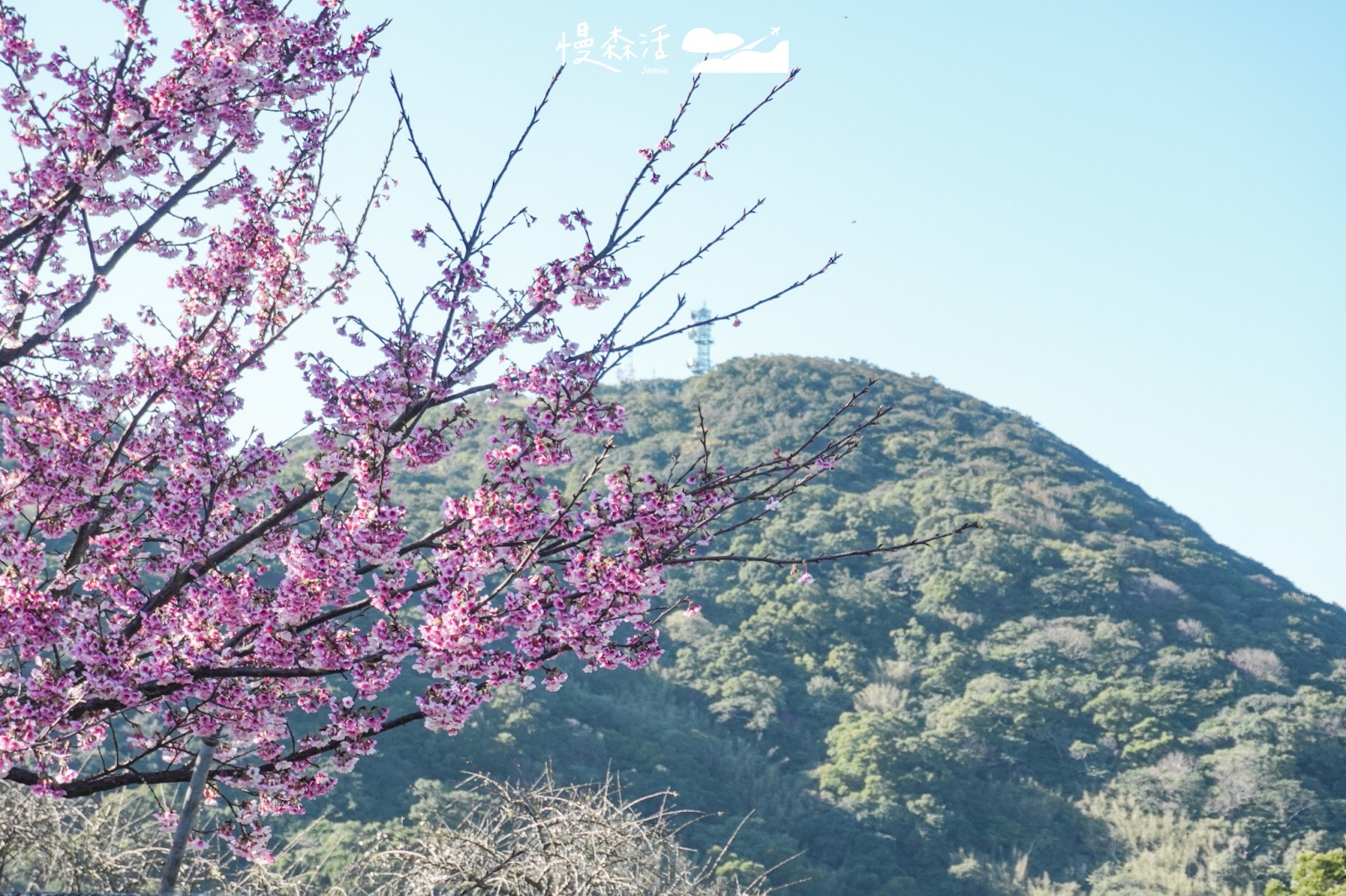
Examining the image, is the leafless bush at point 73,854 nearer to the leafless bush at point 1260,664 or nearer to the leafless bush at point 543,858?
the leafless bush at point 543,858

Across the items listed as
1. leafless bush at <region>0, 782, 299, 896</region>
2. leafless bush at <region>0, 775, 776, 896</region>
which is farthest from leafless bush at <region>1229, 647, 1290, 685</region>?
leafless bush at <region>0, 782, 299, 896</region>

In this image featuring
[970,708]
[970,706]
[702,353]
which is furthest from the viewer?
[702,353]

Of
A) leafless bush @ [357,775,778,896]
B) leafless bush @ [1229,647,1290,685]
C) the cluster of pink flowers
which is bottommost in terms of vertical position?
leafless bush @ [357,775,778,896]

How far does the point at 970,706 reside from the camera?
24.7 metres

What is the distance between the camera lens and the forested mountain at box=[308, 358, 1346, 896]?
68.2 feet

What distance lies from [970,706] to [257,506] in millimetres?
22385

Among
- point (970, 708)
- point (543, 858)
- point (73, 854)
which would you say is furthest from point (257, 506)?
point (970, 708)

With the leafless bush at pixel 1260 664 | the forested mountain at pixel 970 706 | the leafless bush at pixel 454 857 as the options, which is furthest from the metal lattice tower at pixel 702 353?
the leafless bush at pixel 454 857

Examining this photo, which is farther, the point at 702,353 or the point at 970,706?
the point at 702,353

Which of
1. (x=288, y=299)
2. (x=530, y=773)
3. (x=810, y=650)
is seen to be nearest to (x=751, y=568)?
(x=810, y=650)

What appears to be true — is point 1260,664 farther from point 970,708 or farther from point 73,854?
point 73,854

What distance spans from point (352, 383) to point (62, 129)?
55.3 inches

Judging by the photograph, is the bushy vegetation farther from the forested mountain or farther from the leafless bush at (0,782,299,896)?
the leafless bush at (0,782,299,896)

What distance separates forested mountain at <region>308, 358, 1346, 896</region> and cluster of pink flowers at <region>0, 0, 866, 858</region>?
37.1 ft
